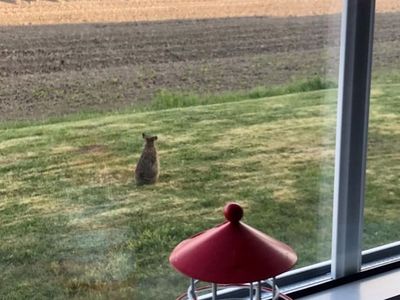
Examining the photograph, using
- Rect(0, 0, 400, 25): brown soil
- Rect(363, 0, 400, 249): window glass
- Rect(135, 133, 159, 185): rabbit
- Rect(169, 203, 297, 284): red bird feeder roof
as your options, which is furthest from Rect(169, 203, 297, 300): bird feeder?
Rect(363, 0, 400, 249): window glass

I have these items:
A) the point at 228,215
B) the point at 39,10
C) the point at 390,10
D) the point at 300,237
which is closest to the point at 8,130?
the point at 39,10

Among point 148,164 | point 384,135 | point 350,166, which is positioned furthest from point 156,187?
point 384,135

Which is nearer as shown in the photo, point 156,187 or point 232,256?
point 232,256

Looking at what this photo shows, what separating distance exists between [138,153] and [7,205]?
23cm

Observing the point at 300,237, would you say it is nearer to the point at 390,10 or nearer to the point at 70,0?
the point at 390,10

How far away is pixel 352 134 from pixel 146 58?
18.1 inches

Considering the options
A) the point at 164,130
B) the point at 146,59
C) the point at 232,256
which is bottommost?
the point at 232,256

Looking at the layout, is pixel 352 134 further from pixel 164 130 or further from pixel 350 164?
pixel 164 130

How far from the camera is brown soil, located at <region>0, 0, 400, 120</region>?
1135 mm

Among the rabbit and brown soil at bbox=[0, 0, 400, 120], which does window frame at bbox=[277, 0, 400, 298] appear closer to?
brown soil at bbox=[0, 0, 400, 120]

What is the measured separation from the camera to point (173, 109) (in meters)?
1.27

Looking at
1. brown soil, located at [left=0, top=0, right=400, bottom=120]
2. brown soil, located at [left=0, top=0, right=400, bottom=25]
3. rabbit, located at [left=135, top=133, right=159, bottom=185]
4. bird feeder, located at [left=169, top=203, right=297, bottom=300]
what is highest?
brown soil, located at [left=0, top=0, right=400, bottom=25]

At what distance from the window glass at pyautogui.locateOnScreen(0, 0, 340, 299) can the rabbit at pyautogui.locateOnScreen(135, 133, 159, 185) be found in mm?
10

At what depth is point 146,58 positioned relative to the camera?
47.9 inches
